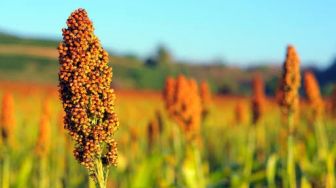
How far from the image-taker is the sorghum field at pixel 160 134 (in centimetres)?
185

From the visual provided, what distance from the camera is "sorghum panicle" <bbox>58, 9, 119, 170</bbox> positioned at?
6.01 ft

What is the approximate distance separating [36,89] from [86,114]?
22.0m

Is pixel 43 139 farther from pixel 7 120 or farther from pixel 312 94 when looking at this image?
pixel 312 94

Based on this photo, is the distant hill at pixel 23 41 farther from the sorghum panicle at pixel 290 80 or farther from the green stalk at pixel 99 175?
the green stalk at pixel 99 175

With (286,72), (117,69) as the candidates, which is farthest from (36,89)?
(286,72)

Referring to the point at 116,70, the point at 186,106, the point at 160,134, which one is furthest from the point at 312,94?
the point at 116,70

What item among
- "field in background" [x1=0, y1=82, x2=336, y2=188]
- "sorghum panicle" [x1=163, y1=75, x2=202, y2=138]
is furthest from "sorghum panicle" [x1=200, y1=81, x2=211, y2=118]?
"sorghum panicle" [x1=163, y1=75, x2=202, y2=138]

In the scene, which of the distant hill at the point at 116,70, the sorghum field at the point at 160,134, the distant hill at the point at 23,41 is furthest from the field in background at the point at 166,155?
the distant hill at the point at 23,41

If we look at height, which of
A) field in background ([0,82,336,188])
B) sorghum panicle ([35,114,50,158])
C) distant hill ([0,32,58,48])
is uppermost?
distant hill ([0,32,58,48])

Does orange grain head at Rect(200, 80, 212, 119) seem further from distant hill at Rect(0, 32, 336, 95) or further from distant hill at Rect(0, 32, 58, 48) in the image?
distant hill at Rect(0, 32, 58, 48)

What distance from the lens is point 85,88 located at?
1846 mm

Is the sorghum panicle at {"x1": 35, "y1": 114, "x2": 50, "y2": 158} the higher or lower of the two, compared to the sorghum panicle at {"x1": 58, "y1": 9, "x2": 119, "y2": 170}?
lower

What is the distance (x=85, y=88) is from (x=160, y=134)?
20.5 feet

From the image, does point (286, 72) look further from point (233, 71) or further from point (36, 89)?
point (233, 71)
